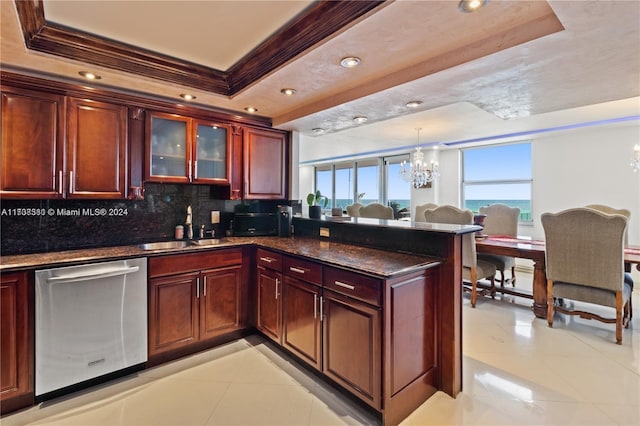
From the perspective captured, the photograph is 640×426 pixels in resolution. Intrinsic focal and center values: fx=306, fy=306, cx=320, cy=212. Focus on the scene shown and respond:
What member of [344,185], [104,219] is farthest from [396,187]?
[104,219]

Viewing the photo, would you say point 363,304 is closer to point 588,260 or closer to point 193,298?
point 193,298

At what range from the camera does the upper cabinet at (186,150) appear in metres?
2.69

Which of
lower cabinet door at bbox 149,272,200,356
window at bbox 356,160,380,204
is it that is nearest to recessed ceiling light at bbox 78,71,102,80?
lower cabinet door at bbox 149,272,200,356

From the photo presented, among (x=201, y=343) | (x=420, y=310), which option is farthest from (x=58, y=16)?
(x=420, y=310)

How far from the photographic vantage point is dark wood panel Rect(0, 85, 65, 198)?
2062mm

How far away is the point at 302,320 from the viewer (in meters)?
2.28

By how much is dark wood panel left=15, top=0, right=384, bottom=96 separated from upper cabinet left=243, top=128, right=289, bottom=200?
734mm

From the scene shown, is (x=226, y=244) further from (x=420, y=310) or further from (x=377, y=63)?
(x=377, y=63)

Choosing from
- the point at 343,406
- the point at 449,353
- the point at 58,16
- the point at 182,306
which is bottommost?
the point at 343,406

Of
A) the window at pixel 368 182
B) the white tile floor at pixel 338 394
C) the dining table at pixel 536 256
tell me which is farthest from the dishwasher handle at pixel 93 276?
A: the window at pixel 368 182

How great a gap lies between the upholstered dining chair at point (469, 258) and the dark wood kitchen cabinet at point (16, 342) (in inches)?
144

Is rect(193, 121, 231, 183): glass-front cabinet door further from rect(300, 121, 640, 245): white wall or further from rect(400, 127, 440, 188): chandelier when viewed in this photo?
rect(400, 127, 440, 188): chandelier

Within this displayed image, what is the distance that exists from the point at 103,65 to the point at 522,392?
3.62 m

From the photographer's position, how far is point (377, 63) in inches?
80.8
